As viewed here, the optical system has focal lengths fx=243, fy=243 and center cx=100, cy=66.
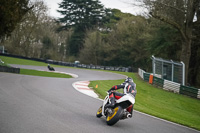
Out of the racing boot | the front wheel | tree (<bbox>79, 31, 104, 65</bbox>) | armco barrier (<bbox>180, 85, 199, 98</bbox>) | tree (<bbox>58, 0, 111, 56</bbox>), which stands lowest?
armco barrier (<bbox>180, 85, 199, 98</bbox>)

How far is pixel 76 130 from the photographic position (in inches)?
245

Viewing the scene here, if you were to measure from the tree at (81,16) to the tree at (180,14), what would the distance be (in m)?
→ 45.4

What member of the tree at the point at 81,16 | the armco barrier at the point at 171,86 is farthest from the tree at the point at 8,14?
the tree at the point at 81,16

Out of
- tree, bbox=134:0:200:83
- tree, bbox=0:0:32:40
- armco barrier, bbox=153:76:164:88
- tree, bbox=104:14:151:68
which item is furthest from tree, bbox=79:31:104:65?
armco barrier, bbox=153:76:164:88

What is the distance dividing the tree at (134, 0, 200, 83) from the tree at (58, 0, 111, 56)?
149ft

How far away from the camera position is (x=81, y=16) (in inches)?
2726

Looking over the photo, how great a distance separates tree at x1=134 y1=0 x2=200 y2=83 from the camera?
22.0 meters

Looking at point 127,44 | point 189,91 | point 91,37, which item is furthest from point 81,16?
point 189,91

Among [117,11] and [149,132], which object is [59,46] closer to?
[117,11]

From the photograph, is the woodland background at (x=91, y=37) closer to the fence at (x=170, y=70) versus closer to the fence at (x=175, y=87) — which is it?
the fence at (x=170, y=70)

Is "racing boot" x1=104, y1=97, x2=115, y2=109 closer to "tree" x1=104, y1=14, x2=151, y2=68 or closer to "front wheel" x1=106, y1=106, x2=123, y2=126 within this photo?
"front wheel" x1=106, y1=106, x2=123, y2=126

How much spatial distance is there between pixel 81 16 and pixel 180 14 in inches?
1880

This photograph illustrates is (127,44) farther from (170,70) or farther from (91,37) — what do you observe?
(170,70)

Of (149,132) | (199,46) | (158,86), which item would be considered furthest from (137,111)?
(199,46)
